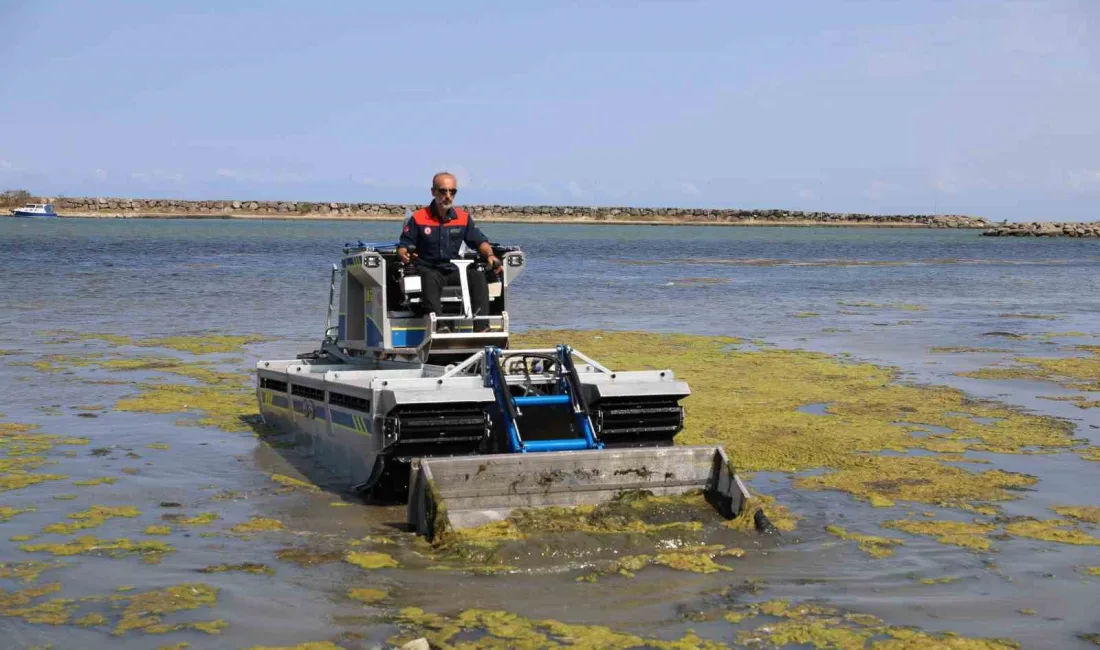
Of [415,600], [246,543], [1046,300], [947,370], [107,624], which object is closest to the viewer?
[107,624]

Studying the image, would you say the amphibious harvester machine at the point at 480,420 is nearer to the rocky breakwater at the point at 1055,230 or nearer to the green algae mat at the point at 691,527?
the green algae mat at the point at 691,527

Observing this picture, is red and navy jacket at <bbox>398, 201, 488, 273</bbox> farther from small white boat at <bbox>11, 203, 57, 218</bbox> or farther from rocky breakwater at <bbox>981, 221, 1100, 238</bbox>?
small white boat at <bbox>11, 203, 57, 218</bbox>

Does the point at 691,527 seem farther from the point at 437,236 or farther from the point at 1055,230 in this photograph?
the point at 1055,230

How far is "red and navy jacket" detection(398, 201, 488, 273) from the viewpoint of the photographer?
37.1 feet

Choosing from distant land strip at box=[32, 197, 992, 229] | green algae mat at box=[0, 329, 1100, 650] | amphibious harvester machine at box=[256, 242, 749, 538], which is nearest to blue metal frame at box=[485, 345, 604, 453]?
amphibious harvester machine at box=[256, 242, 749, 538]

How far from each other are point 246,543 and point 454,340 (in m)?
2.91

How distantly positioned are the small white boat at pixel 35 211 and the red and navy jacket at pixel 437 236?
132 meters

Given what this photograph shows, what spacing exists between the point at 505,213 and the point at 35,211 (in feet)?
180

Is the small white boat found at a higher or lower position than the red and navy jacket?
lower

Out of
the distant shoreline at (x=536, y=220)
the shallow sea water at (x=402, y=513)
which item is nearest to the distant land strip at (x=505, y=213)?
the distant shoreline at (x=536, y=220)

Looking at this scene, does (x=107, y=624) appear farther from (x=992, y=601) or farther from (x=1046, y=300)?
(x=1046, y=300)

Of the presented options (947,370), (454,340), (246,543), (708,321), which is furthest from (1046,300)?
(246,543)

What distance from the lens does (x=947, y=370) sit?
17.9 metres

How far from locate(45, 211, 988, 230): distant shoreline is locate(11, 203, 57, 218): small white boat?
3634mm
